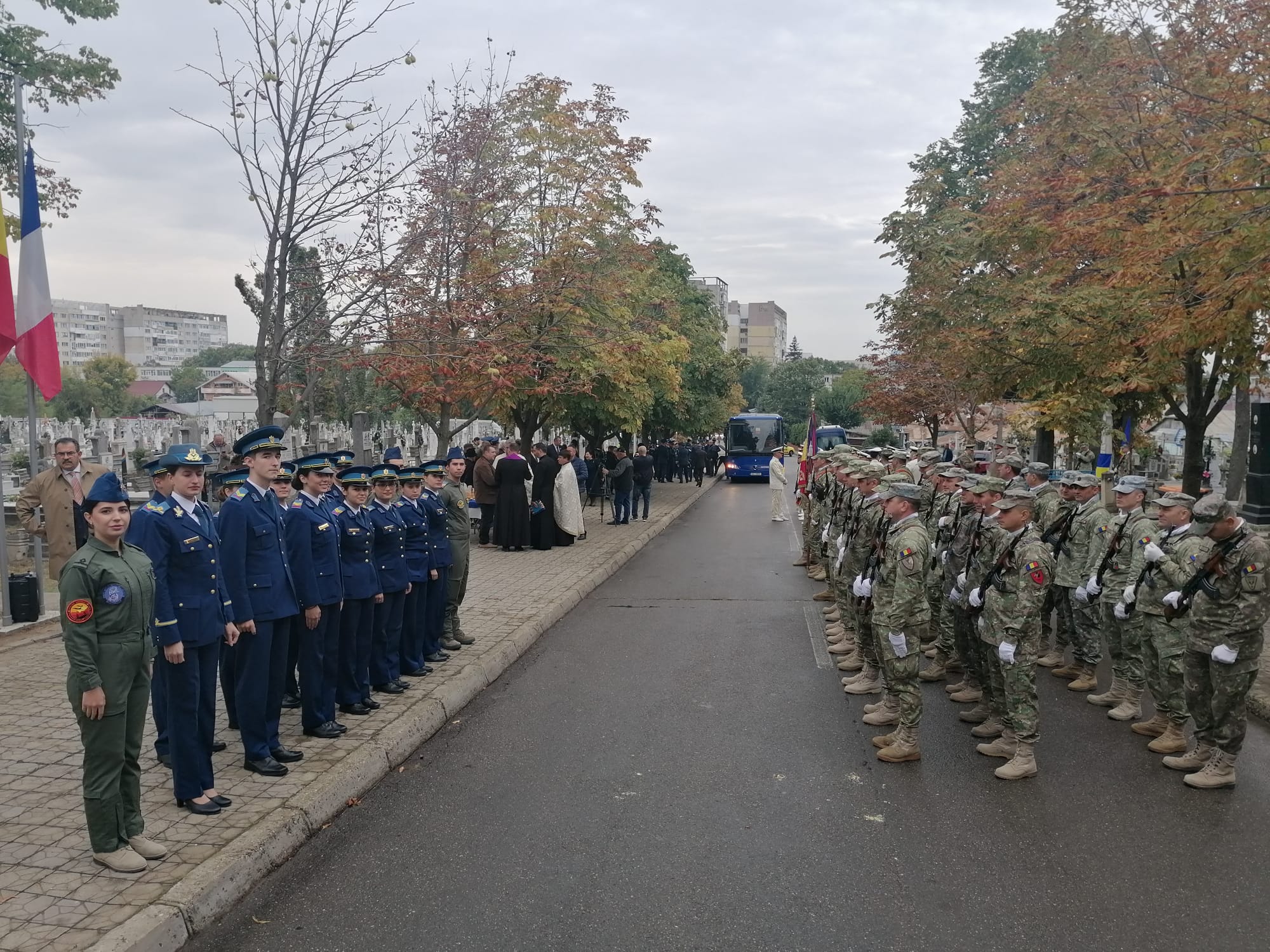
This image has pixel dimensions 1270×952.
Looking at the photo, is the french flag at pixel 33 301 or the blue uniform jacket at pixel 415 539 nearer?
the blue uniform jacket at pixel 415 539

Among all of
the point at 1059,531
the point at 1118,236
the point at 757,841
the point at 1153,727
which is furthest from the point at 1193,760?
the point at 1118,236

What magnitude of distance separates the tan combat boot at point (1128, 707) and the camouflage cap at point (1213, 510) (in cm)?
194

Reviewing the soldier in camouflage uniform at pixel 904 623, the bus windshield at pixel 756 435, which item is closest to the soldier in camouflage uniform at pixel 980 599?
the soldier in camouflage uniform at pixel 904 623

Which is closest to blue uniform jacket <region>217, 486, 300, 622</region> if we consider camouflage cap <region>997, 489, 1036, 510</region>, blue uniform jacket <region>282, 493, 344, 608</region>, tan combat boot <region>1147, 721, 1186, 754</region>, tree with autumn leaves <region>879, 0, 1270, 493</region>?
blue uniform jacket <region>282, 493, 344, 608</region>

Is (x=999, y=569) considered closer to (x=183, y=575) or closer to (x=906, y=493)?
(x=906, y=493)

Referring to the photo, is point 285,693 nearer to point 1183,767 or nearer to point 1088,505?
point 1183,767

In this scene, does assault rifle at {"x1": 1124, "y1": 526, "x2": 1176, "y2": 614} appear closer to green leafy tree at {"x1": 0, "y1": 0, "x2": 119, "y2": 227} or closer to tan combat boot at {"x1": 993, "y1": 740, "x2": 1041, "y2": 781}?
tan combat boot at {"x1": 993, "y1": 740, "x2": 1041, "y2": 781}

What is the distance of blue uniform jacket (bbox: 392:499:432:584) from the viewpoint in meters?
7.66

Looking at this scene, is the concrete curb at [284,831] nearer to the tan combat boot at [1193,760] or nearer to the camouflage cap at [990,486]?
the camouflage cap at [990,486]

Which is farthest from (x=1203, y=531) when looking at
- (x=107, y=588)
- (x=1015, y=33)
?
(x=1015, y=33)

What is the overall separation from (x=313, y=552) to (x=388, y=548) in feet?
3.86

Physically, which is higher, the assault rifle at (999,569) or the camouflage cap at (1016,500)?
the camouflage cap at (1016,500)

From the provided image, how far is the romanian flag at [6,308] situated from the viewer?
8.55m

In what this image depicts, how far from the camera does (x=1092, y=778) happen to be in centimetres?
595
